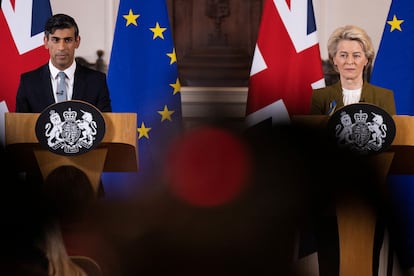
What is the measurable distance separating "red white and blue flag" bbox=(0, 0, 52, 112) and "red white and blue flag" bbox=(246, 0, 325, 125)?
115cm

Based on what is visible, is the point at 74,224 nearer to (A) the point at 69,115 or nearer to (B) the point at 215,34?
(A) the point at 69,115

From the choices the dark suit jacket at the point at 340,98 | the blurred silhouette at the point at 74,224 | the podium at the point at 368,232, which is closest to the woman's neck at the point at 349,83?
the dark suit jacket at the point at 340,98

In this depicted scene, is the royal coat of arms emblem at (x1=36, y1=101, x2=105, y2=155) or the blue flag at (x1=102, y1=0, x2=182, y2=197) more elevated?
the blue flag at (x1=102, y1=0, x2=182, y2=197)

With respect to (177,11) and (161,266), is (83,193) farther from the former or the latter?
(177,11)

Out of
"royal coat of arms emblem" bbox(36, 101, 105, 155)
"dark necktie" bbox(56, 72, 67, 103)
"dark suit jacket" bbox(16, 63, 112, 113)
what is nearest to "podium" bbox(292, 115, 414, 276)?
"royal coat of arms emblem" bbox(36, 101, 105, 155)

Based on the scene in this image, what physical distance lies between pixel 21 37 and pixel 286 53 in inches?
55.5

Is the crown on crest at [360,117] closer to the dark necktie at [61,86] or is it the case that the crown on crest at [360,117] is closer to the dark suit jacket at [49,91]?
the dark suit jacket at [49,91]

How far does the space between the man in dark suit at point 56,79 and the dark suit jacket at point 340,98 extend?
75cm

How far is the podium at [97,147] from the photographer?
1.58 metres

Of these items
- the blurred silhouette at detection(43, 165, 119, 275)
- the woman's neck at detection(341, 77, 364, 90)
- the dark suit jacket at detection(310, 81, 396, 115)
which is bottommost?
the blurred silhouette at detection(43, 165, 119, 275)

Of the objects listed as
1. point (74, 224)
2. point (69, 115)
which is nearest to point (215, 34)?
point (69, 115)

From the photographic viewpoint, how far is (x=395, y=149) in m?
1.79

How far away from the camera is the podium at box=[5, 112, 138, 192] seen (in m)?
1.58

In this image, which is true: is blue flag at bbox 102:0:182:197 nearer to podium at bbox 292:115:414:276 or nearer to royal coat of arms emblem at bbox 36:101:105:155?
Result: podium at bbox 292:115:414:276
